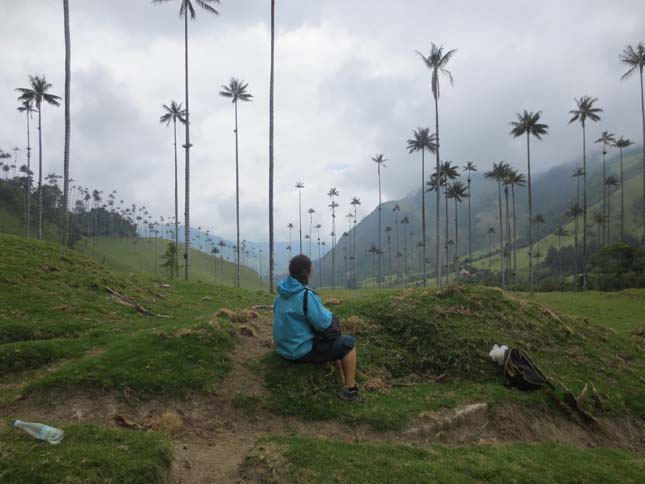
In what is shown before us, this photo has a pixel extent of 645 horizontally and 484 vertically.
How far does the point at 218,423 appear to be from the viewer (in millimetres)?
5824

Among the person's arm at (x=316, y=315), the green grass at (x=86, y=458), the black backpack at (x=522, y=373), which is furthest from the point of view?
the black backpack at (x=522, y=373)

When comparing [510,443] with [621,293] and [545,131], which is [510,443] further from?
[545,131]

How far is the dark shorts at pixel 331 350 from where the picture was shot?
20.8 feet

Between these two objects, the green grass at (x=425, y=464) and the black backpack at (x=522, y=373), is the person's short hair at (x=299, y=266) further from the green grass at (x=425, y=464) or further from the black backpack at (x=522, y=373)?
the black backpack at (x=522, y=373)

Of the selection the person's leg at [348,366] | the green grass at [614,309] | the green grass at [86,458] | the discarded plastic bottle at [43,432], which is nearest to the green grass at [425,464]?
the green grass at [86,458]

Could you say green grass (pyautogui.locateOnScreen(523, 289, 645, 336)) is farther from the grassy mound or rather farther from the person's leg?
the person's leg

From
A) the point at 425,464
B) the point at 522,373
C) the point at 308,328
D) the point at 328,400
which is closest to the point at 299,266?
the point at 308,328

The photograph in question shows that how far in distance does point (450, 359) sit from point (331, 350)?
137 inches

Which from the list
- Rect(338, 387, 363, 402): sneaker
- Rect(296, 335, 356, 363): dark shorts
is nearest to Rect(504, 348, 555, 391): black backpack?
Rect(338, 387, 363, 402): sneaker

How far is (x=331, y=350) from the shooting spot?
639 centimetres

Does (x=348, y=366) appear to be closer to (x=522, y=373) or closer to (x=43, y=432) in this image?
(x=522, y=373)

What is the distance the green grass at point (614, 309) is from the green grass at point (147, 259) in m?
92.1

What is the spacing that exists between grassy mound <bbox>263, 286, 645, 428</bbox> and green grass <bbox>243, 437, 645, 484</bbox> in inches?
37.6

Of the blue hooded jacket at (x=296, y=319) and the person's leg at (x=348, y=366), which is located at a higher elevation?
the blue hooded jacket at (x=296, y=319)
